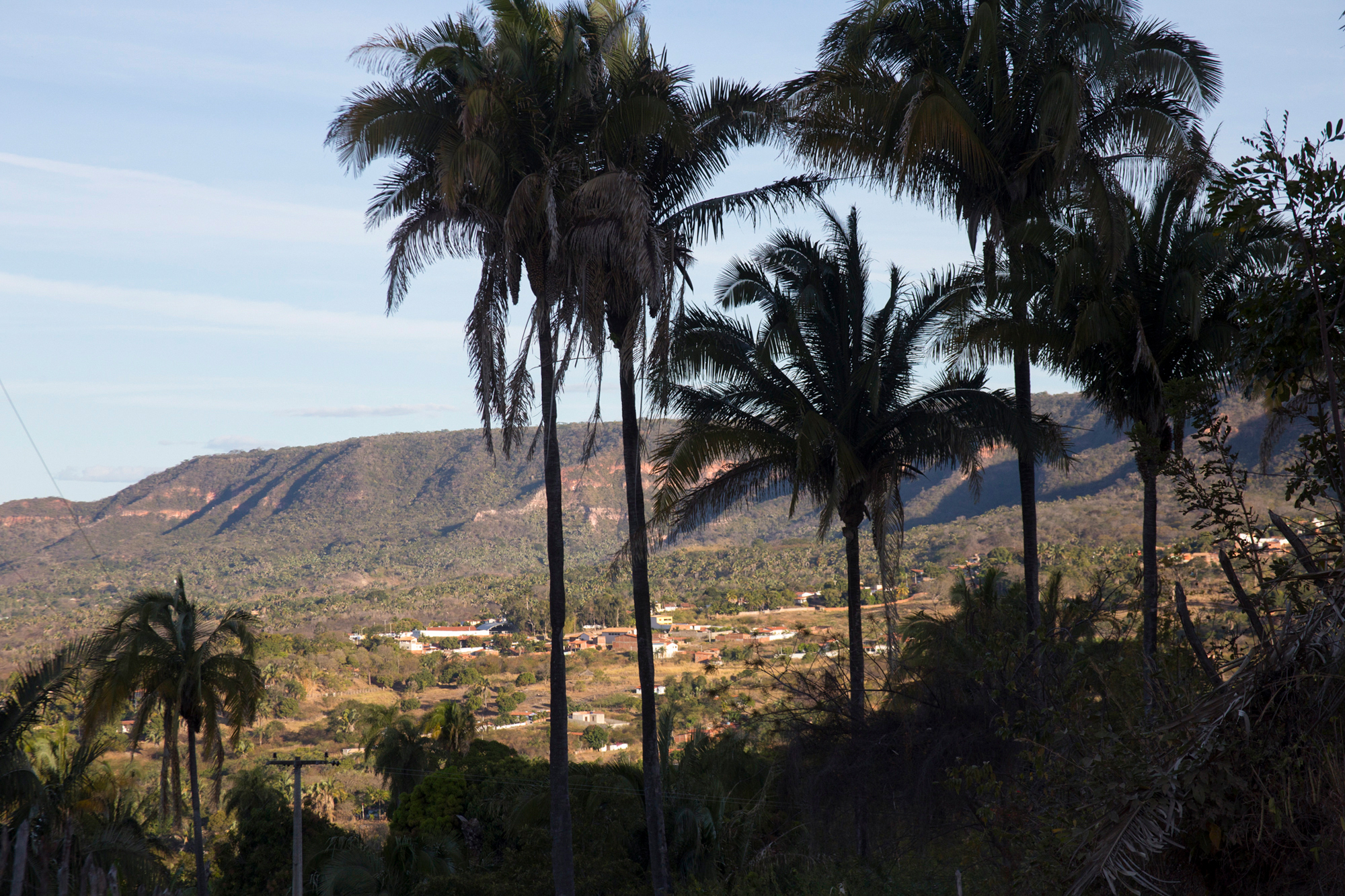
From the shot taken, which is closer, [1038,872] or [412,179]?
[1038,872]

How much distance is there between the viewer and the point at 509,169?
1588 cm

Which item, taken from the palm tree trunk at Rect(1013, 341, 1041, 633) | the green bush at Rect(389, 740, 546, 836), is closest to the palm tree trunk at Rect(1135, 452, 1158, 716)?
the palm tree trunk at Rect(1013, 341, 1041, 633)

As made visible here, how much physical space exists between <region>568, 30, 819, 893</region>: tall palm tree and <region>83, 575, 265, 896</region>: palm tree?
1141 cm

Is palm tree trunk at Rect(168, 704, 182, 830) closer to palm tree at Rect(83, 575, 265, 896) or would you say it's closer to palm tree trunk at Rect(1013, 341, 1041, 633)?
palm tree at Rect(83, 575, 265, 896)

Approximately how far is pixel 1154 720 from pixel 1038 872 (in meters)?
1.19

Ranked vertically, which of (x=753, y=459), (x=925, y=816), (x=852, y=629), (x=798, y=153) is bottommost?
(x=925, y=816)

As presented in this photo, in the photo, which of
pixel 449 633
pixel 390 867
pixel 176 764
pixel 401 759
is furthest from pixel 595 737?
pixel 449 633

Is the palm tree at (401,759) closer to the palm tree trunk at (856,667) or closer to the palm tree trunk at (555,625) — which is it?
the palm tree trunk at (555,625)

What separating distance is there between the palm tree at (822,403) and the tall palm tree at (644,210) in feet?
3.21

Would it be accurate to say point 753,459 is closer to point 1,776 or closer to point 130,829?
point 1,776

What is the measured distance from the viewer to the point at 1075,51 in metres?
14.5

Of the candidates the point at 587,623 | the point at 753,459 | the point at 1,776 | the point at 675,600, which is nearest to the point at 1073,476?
the point at 675,600

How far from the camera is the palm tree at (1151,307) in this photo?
1367 cm

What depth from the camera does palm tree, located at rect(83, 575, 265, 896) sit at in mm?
22000
